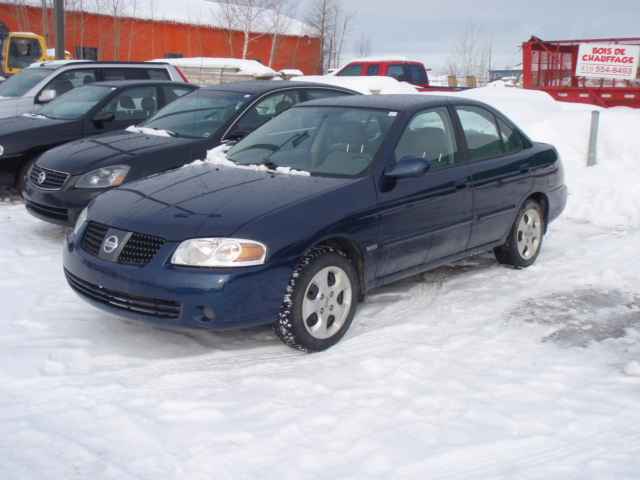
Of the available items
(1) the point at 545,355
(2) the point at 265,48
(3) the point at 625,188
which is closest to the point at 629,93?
(3) the point at 625,188

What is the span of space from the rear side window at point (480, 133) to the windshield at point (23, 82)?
7621 millimetres

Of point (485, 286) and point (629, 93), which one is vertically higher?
point (629, 93)

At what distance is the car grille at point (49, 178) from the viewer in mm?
7027

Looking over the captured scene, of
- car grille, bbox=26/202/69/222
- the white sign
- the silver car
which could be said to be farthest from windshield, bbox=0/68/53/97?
the white sign

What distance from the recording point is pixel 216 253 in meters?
4.36

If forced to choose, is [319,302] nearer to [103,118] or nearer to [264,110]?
[264,110]

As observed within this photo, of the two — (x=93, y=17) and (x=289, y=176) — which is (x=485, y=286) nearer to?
(x=289, y=176)

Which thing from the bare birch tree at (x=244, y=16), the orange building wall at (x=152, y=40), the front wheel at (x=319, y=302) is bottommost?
the front wheel at (x=319, y=302)

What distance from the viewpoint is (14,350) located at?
4.63 meters

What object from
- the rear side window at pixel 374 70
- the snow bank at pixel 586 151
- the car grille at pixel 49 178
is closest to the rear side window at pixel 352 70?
the rear side window at pixel 374 70

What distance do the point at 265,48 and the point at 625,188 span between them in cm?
3987

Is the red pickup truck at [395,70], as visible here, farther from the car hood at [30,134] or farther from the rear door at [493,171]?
the rear door at [493,171]

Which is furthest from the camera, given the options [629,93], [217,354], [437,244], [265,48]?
[265,48]

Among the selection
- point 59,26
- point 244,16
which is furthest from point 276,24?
point 59,26
